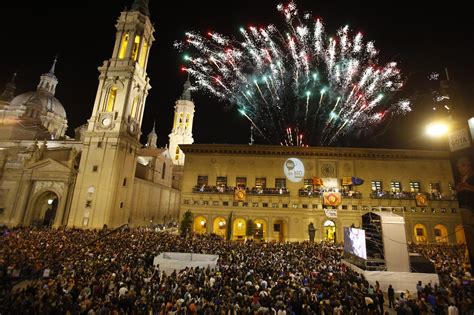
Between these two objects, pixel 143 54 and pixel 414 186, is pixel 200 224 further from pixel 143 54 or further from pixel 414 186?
pixel 143 54

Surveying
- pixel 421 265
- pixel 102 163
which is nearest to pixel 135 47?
pixel 102 163

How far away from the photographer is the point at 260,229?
113 feet

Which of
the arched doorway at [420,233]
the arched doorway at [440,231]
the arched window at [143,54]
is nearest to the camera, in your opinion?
the arched doorway at [420,233]

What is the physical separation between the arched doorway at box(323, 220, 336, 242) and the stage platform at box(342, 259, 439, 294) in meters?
18.1

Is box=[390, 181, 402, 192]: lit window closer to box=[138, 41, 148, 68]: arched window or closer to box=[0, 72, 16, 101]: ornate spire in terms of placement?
box=[138, 41, 148, 68]: arched window

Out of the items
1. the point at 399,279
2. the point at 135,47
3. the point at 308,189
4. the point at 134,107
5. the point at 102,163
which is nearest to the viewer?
the point at 399,279

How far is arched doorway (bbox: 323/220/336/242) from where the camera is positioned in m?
33.3

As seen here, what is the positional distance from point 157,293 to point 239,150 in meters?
28.1

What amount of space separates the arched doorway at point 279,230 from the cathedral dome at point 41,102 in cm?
5942

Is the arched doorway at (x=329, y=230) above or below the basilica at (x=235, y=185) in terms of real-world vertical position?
below

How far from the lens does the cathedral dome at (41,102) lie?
58.2 m

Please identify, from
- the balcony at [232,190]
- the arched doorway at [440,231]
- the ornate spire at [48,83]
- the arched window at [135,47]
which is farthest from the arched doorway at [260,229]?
the ornate spire at [48,83]

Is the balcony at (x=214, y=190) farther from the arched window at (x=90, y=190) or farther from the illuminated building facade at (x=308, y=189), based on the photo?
the arched window at (x=90, y=190)

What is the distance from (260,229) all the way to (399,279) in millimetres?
20503
